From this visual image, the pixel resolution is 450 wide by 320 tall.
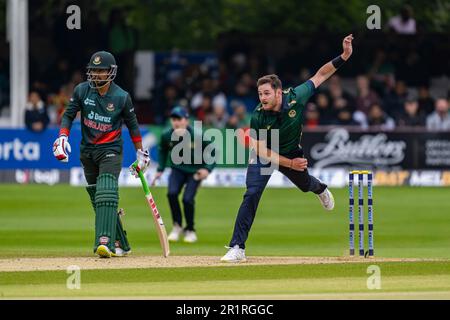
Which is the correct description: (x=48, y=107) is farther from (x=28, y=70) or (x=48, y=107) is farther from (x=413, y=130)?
(x=413, y=130)

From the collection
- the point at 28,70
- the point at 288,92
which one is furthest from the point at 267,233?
the point at 28,70

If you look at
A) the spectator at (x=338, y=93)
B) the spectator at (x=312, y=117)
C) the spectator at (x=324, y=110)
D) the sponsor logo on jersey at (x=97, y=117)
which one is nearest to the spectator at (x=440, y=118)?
the spectator at (x=338, y=93)

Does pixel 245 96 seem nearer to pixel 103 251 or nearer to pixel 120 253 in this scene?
pixel 120 253

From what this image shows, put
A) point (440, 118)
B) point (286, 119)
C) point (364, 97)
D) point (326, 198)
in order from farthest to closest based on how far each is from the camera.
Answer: point (364, 97) → point (440, 118) → point (326, 198) → point (286, 119)

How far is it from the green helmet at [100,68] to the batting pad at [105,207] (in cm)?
95

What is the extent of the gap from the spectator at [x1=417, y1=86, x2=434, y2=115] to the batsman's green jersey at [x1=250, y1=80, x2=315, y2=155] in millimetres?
15769

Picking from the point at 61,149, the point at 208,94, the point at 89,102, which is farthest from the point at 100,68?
the point at 208,94

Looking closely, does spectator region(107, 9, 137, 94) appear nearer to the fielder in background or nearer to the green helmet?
the fielder in background

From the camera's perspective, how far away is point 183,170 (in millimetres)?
18344

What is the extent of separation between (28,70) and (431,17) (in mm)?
10051

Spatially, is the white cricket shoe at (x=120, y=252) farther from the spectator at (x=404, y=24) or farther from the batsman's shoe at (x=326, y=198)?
the spectator at (x=404, y=24)

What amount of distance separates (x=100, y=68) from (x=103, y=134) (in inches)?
27.6

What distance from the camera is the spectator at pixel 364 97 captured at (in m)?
29.2

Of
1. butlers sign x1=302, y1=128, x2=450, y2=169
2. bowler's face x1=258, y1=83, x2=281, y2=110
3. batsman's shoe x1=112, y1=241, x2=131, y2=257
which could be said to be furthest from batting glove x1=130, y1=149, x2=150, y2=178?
butlers sign x1=302, y1=128, x2=450, y2=169
